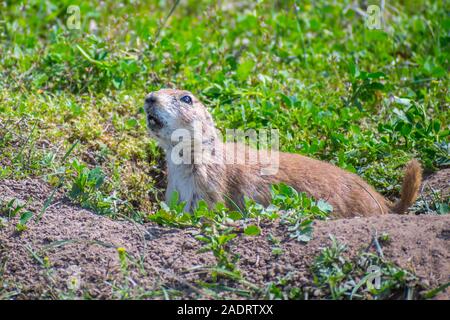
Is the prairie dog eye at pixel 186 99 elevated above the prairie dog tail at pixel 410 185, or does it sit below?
above

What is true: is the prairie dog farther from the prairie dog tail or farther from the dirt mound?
the dirt mound

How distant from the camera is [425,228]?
412 cm

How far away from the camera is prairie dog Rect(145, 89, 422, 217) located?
5.23 meters

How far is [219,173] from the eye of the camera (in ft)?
17.7

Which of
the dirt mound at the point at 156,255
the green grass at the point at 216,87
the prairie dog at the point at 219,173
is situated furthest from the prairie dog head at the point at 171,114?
the dirt mound at the point at 156,255

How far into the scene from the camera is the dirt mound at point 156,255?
3885mm

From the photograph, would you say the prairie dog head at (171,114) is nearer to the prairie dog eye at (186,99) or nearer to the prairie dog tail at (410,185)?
the prairie dog eye at (186,99)

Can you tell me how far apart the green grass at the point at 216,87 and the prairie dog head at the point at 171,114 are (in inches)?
17.4

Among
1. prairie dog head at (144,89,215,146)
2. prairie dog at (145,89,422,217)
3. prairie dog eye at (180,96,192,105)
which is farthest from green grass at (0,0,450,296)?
prairie dog eye at (180,96,192,105)

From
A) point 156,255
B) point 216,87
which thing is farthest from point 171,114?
point 156,255

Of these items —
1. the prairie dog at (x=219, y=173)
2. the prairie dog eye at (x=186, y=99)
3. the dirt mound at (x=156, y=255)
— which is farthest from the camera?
the prairie dog eye at (x=186, y=99)
